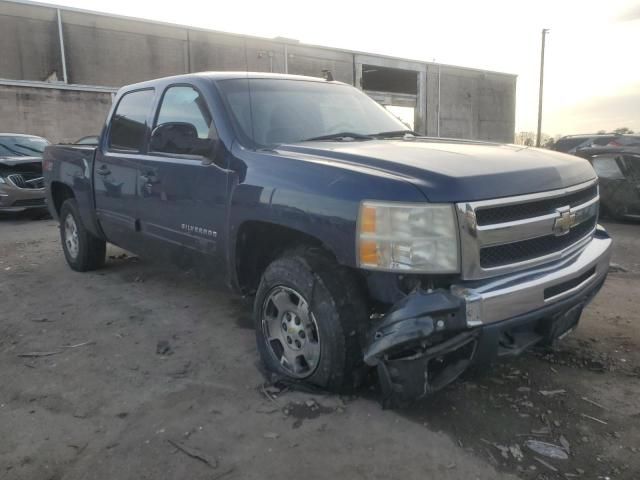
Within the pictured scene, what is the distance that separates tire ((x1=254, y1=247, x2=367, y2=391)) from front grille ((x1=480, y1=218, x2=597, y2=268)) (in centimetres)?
69

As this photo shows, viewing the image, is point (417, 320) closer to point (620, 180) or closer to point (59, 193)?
point (59, 193)

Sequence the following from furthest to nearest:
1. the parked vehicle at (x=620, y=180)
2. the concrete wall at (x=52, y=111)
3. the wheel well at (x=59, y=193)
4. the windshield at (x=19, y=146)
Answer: the concrete wall at (x=52, y=111) < the windshield at (x=19, y=146) < the parked vehicle at (x=620, y=180) < the wheel well at (x=59, y=193)

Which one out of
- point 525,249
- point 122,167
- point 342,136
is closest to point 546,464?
point 525,249

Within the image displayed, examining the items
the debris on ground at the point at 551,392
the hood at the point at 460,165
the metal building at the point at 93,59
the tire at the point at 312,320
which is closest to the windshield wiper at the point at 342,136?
the hood at the point at 460,165

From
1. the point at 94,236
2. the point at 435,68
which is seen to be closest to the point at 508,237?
the point at 94,236

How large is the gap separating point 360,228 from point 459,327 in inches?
25.4

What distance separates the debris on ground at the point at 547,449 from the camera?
2547mm

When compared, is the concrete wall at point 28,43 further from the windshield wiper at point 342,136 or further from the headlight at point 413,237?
the headlight at point 413,237

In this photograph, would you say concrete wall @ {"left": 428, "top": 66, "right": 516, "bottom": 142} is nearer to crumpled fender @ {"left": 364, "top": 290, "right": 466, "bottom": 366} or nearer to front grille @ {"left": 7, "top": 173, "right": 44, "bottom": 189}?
front grille @ {"left": 7, "top": 173, "right": 44, "bottom": 189}

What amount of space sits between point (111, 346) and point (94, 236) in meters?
2.17

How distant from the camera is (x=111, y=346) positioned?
400 cm

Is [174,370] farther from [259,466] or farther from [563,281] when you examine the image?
[563,281]

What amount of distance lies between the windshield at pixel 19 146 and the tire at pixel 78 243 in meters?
5.79

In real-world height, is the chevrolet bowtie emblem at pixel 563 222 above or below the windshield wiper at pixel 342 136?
below
